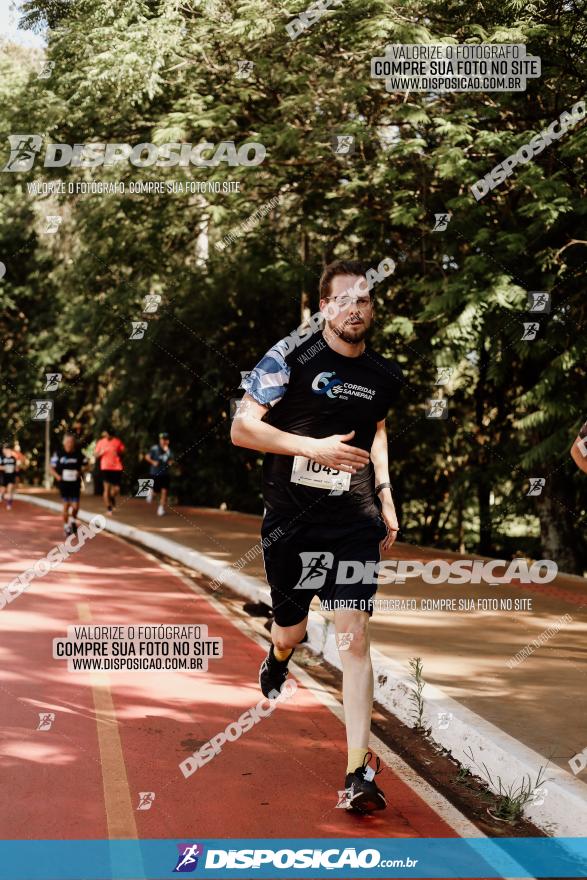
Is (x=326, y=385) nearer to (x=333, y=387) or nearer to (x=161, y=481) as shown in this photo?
(x=333, y=387)

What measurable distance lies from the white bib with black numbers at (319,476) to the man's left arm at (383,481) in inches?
15.9

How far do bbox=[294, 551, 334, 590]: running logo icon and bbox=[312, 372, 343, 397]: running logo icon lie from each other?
0.75 m

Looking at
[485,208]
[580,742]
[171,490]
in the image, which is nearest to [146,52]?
[485,208]

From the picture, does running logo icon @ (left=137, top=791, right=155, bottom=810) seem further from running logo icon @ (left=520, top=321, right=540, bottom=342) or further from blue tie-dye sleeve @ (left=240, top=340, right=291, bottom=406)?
running logo icon @ (left=520, top=321, right=540, bottom=342)

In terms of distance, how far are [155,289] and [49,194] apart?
6268 mm

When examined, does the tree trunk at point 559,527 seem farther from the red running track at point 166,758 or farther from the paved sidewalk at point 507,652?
the red running track at point 166,758

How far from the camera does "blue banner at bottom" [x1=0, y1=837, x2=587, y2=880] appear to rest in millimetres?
4013

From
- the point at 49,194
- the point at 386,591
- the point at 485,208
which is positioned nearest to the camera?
the point at 386,591

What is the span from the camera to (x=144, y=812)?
4.64 m

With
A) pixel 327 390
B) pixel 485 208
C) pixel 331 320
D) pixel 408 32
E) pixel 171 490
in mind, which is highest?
pixel 408 32

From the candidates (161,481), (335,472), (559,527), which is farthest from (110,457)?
(335,472)

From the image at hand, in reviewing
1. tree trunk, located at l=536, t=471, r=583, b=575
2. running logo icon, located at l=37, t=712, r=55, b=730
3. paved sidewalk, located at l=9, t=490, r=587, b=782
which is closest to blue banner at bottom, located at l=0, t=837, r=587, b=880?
paved sidewalk, located at l=9, t=490, r=587, b=782

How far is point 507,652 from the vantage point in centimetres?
793

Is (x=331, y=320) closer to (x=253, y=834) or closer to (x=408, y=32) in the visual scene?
(x=253, y=834)
